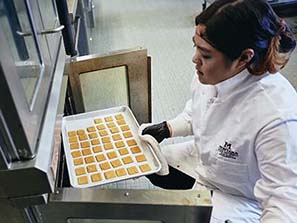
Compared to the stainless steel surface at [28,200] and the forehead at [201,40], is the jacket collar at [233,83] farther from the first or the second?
the stainless steel surface at [28,200]

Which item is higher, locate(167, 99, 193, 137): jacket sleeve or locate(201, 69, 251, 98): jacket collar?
locate(201, 69, 251, 98): jacket collar

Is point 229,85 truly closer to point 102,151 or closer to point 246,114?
point 246,114

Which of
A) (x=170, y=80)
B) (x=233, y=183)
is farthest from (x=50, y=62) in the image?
(x=170, y=80)

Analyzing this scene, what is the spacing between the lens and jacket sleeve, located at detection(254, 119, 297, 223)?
31.2 inches

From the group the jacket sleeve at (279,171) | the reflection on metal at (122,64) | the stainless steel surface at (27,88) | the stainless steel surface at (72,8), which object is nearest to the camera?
the stainless steel surface at (27,88)

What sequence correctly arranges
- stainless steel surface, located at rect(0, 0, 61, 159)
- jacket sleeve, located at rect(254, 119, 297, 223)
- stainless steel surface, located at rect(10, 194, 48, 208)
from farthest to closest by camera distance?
1. jacket sleeve, located at rect(254, 119, 297, 223)
2. stainless steel surface, located at rect(10, 194, 48, 208)
3. stainless steel surface, located at rect(0, 0, 61, 159)

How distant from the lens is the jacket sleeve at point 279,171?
2.60ft

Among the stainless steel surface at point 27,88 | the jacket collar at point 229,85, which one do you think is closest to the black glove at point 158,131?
the jacket collar at point 229,85

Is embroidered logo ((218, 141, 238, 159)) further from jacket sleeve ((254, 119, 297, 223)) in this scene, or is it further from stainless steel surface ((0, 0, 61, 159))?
stainless steel surface ((0, 0, 61, 159))

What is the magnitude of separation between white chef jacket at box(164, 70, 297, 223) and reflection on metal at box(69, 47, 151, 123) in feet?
0.96

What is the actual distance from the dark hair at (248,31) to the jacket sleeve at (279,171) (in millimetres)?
Answer: 194

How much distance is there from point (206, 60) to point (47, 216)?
23.8 inches

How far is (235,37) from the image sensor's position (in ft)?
2.80

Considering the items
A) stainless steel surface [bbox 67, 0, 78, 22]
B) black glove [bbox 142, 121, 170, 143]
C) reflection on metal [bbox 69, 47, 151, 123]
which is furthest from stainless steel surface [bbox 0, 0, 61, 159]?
stainless steel surface [bbox 67, 0, 78, 22]
